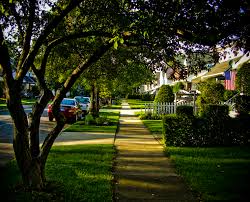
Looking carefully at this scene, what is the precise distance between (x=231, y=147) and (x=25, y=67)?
9.19m

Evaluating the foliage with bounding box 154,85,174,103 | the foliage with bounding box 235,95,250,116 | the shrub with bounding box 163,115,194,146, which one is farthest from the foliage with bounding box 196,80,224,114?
the shrub with bounding box 163,115,194,146

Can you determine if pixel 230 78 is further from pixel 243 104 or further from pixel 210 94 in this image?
pixel 243 104

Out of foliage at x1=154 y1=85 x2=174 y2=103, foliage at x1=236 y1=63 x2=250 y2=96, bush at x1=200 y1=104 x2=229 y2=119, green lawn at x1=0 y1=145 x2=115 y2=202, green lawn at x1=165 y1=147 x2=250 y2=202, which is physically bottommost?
green lawn at x1=165 y1=147 x2=250 y2=202

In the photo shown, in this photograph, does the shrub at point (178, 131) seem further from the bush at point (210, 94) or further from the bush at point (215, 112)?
the bush at point (210, 94)

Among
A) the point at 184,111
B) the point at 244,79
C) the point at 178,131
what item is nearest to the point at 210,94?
the point at 244,79

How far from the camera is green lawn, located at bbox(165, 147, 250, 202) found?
24.4 ft

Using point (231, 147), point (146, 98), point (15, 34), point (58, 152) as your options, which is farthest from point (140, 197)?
point (146, 98)

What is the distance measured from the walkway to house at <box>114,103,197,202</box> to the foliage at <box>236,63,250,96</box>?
412 inches

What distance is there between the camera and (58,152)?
11.9 metres

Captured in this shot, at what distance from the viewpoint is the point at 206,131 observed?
45.1ft

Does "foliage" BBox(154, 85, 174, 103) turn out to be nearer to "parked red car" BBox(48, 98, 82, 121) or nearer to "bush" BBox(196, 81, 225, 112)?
"bush" BBox(196, 81, 225, 112)

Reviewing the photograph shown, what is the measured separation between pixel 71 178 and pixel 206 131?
6.86 meters

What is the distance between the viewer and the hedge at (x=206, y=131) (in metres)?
13.7

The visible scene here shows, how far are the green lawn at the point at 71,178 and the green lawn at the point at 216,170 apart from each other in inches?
74.4
